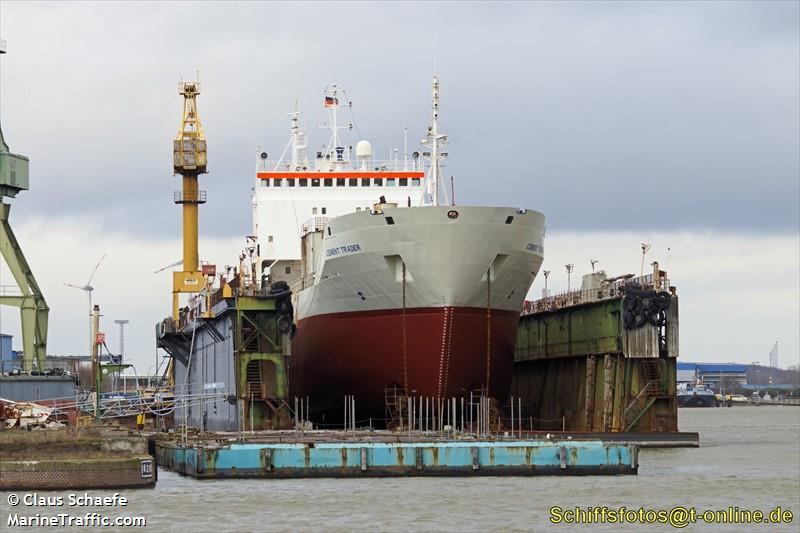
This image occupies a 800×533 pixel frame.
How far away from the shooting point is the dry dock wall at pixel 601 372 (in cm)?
5053

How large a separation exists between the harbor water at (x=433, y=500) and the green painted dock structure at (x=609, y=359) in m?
10.6

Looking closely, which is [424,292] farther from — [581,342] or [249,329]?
[581,342]

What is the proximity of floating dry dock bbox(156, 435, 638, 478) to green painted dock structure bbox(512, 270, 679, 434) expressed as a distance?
12532 mm

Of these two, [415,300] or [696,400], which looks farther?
[696,400]

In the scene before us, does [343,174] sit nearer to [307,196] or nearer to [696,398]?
[307,196]

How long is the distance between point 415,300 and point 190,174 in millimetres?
24803

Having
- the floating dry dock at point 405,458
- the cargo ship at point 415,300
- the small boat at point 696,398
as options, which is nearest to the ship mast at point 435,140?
the cargo ship at point 415,300

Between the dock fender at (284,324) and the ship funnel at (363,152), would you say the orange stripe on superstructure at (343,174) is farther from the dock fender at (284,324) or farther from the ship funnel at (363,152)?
the dock fender at (284,324)

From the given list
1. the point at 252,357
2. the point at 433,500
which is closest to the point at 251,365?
the point at 252,357


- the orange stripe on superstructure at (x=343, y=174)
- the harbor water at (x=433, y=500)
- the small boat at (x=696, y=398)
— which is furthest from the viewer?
the small boat at (x=696, y=398)

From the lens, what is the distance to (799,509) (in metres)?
31.6

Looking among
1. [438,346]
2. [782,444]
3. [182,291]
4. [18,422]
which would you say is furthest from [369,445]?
[182,291]

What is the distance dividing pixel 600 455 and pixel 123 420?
121ft

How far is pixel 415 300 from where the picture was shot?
4738 centimetres
